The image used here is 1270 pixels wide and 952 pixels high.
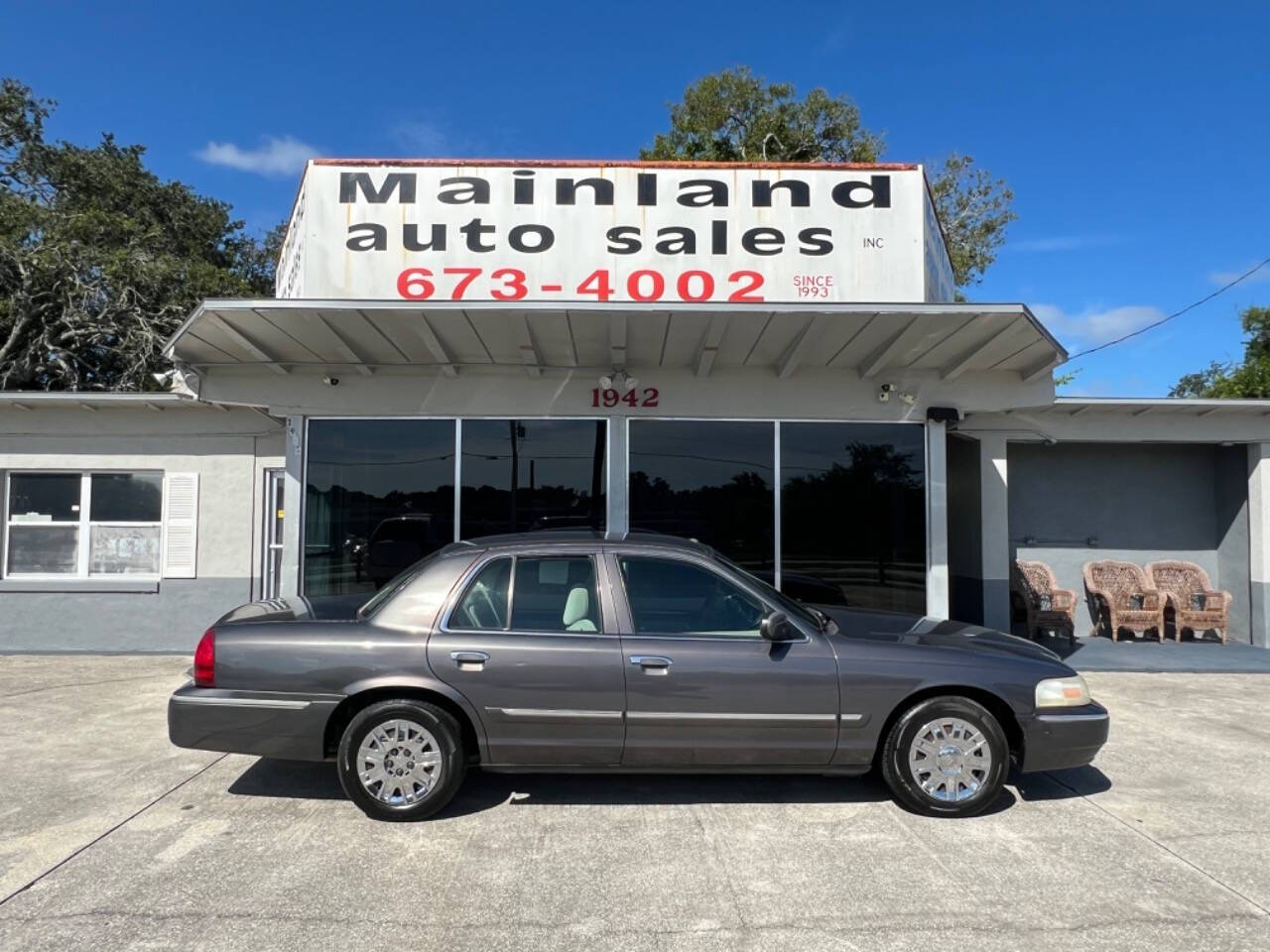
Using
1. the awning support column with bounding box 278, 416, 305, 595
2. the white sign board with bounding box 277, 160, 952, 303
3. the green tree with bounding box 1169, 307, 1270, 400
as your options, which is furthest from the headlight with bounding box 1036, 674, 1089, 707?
the green tree with bounding box 1169, 307, 1270, 400

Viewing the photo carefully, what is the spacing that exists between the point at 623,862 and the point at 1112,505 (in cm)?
1059

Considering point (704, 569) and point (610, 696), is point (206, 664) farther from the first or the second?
point (704, 569)

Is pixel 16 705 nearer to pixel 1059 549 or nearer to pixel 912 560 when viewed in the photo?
pixel 912 560

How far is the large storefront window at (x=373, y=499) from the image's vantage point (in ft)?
29.8

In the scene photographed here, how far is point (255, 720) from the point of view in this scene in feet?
15.2

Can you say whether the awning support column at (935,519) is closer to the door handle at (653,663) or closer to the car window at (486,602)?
the door handle at (653,663)

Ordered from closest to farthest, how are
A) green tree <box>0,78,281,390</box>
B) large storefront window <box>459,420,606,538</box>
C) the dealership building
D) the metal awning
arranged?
the metal awning
the dealership building
large storefront window <box>459,420,606,538</box>
green tree <box>0,78,281,390</box>

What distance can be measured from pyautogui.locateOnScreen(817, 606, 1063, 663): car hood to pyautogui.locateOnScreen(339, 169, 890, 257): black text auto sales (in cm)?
446

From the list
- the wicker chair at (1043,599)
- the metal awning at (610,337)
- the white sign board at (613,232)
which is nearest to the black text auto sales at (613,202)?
the white sign board at (613,232)

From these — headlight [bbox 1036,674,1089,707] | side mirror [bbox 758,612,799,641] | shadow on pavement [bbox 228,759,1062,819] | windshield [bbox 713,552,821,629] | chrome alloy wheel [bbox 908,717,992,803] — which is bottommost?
shadow on pavement [bbox 228,759,1062,819]

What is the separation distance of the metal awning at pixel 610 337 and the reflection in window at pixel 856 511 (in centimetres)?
77

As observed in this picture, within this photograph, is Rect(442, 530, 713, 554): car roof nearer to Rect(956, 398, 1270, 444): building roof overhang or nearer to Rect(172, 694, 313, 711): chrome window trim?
Rect(172, 694, 313, 711): chrome window trim

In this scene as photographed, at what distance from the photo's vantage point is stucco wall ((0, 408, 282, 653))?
1021cm

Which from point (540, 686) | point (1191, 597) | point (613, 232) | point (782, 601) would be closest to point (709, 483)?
point (613, 232)
